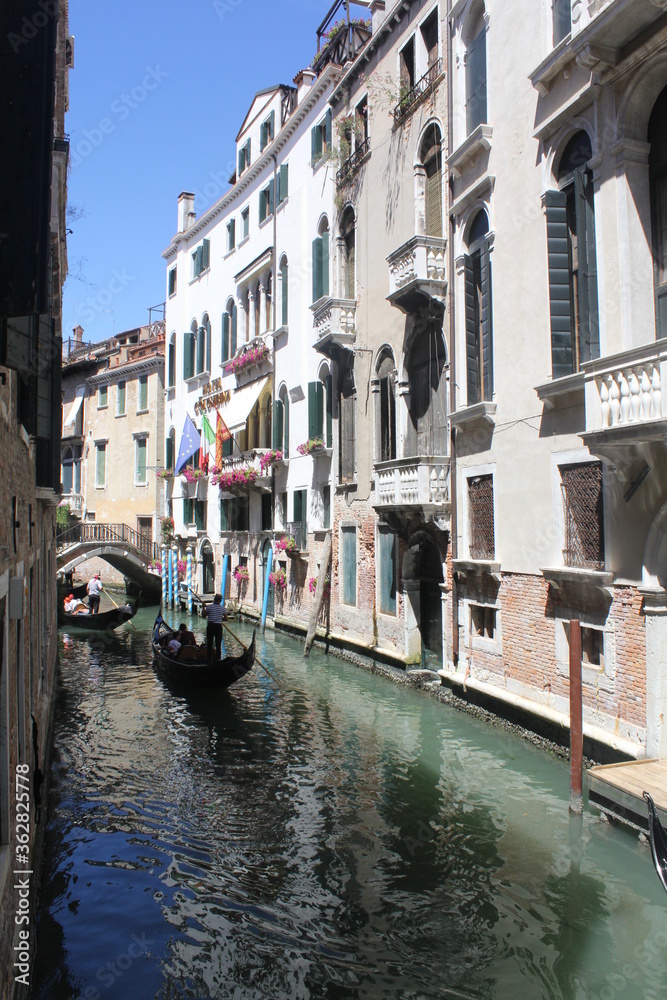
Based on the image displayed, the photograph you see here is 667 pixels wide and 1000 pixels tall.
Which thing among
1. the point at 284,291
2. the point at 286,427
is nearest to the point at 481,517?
the point at 286,427

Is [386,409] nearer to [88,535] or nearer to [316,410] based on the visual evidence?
[316,410]

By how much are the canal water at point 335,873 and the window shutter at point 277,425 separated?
32.4ft

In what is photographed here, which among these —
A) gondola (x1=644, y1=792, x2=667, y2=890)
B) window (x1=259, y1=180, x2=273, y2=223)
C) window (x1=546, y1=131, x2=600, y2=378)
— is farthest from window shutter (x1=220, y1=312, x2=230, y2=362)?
gondola (x1=644, y1=792, x2=667, y2=890)

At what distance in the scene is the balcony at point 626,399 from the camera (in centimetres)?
584

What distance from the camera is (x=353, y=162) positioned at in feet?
46.8

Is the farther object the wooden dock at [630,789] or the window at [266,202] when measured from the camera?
the window at [266,202]

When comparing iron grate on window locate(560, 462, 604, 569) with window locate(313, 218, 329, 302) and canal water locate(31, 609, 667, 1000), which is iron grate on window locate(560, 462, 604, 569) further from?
window locate(313, 218, 329, 302)

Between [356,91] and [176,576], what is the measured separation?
15094mm

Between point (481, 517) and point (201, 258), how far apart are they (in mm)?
17959

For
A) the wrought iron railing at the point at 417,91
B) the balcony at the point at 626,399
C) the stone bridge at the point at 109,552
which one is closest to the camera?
the balcony at the point at 626,399

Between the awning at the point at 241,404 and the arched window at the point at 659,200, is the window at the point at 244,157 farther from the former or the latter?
the arched window at the point at 659,200

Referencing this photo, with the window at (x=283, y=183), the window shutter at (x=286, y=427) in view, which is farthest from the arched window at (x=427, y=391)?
the window at (x=283, y=183)

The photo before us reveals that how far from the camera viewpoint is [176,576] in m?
A: 24.5

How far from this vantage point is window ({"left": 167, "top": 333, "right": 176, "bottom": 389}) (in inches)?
1043
